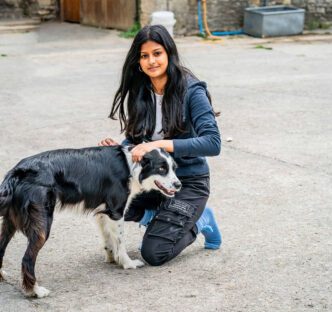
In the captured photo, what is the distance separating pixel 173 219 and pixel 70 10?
41.2 ft

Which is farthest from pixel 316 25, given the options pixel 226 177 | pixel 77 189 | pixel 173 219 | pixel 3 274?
pixel 3 274

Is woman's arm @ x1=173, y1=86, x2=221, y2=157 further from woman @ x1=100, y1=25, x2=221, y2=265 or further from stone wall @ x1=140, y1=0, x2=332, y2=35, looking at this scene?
stone wall @ x1=140, y1=0, x2=332, y2=35

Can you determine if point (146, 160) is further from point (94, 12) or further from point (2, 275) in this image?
point (94, 12)

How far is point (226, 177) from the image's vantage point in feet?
20.5

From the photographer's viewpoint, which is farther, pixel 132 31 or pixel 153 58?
pixel 132 31

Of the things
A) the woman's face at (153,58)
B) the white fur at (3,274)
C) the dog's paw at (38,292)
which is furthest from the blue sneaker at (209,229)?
the white fur at (3,274)

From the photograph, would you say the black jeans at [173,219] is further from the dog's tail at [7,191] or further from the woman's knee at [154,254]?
the dog's tail at [7,191]

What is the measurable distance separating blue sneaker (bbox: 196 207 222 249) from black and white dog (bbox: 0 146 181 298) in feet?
1.56

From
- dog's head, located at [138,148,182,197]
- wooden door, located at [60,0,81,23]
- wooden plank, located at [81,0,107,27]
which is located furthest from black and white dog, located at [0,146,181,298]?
wooden door, located at [60,0,81,23]

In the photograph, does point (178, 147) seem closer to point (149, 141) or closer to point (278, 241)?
point (149, 141)

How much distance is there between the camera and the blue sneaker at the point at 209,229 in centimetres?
463

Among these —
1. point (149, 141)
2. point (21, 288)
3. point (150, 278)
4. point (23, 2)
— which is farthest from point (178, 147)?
point (23, 2)

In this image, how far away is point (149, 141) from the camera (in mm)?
4594

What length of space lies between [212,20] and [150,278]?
11.1 metres
